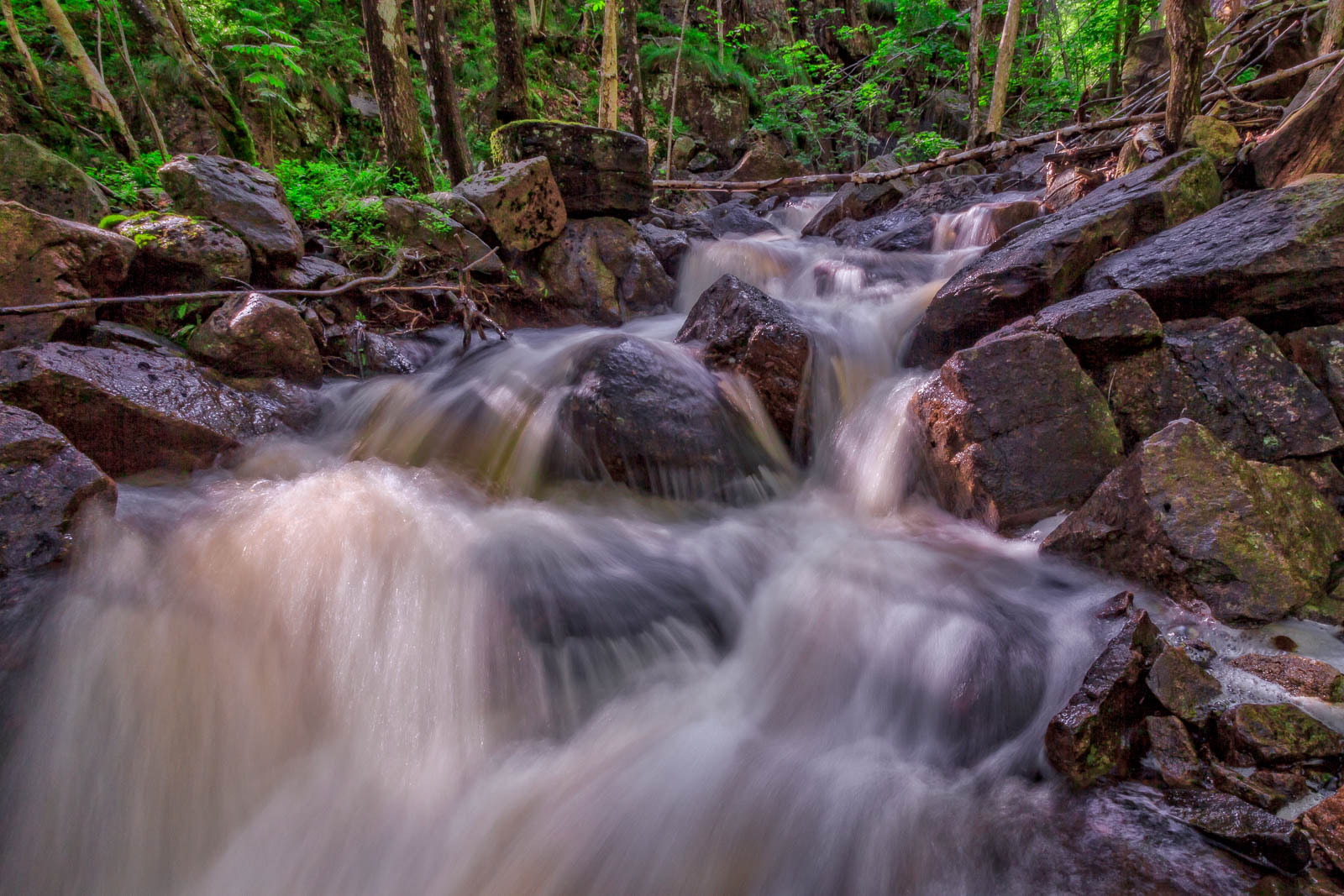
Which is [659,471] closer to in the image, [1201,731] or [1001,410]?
[1001,410]

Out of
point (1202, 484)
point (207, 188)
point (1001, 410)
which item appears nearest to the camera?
point (1202, 484)

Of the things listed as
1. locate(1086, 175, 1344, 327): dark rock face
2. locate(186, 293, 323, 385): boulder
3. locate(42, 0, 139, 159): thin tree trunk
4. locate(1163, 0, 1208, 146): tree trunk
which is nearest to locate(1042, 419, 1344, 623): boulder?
locate(1086, 175, 1344, 327): dark rock face

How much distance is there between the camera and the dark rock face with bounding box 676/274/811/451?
5.05 meters

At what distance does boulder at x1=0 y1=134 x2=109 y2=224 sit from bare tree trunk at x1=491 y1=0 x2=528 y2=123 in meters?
5.23

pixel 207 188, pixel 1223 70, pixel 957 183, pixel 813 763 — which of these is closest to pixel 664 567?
pixel 813 763

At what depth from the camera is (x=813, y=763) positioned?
8.07ft

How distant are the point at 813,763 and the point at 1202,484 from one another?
214cm

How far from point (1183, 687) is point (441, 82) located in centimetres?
922

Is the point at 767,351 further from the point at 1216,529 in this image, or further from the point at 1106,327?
the point at 1216,529

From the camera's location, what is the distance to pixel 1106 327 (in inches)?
141

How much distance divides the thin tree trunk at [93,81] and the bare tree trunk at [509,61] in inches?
177

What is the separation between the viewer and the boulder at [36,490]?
252cm

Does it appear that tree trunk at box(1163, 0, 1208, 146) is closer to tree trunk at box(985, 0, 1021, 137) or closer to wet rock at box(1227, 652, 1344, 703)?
wet rock at box(1227, 652, 1344, 703)

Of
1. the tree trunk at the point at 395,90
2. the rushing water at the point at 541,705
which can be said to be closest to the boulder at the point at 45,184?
the rushing water at the point at 541,705
